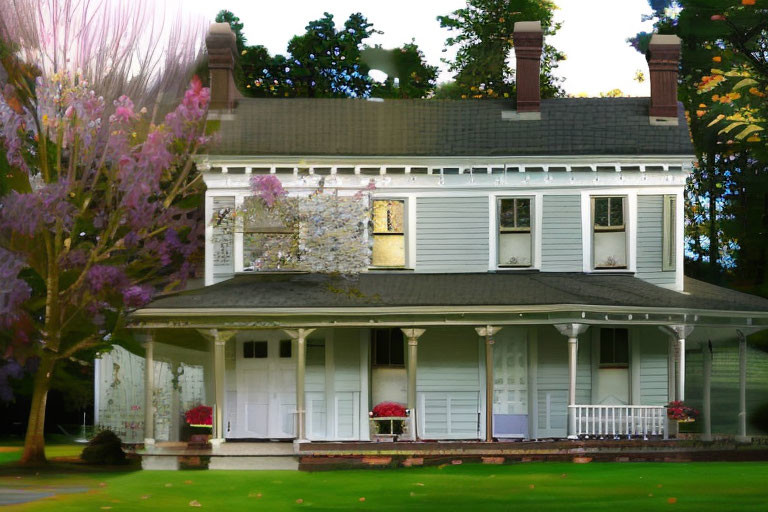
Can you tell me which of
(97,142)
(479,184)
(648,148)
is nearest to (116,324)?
(97,142)

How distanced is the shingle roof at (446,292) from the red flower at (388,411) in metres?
2.09

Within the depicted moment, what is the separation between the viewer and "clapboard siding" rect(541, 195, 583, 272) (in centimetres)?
2905

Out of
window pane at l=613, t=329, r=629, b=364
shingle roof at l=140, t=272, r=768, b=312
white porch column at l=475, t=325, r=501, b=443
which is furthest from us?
window pane at l=613, t=329, r=629, b=364

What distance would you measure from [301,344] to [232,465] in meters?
2.81

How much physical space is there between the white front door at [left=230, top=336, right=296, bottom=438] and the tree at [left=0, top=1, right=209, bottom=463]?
3372 mm

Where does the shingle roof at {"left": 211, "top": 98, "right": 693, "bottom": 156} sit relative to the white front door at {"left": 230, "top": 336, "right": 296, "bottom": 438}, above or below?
above

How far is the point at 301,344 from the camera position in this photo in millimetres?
26641

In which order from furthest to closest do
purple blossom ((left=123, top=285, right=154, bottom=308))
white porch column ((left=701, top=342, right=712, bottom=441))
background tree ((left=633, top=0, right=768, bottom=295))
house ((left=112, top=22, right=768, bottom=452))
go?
background tree ((left=633, top=0, right=768, bottom=295)) < purple blossom ((left=123, top=285, right=154, bottom=308)) < house ((left=112, top=22, right=768, bottom=452)) < white porch column ((left=701, top=342, right=712, bottom=441))

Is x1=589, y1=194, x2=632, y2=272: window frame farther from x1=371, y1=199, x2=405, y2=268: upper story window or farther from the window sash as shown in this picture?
x1=371, y1=199, x2=405, y2=268: upper story window

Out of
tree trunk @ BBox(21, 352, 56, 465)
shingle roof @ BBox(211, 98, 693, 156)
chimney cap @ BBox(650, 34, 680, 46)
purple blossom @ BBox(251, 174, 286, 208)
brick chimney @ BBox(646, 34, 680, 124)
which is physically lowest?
tree trunk @ BBox(21, 352, 56, 465)

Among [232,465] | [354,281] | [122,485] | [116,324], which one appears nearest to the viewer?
[122,485]

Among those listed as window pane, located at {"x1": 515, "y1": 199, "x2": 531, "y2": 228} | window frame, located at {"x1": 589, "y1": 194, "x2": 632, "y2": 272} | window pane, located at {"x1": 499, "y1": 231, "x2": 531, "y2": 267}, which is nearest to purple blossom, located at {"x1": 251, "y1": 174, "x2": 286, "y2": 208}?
window pane, located at {"x1": 499, "y1": 231, "x2": 531, "y2": 267}

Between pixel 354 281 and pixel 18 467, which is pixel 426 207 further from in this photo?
pixel 18 467

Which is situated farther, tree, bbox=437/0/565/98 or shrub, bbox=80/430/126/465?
tree, bbox=437/0/565/98
